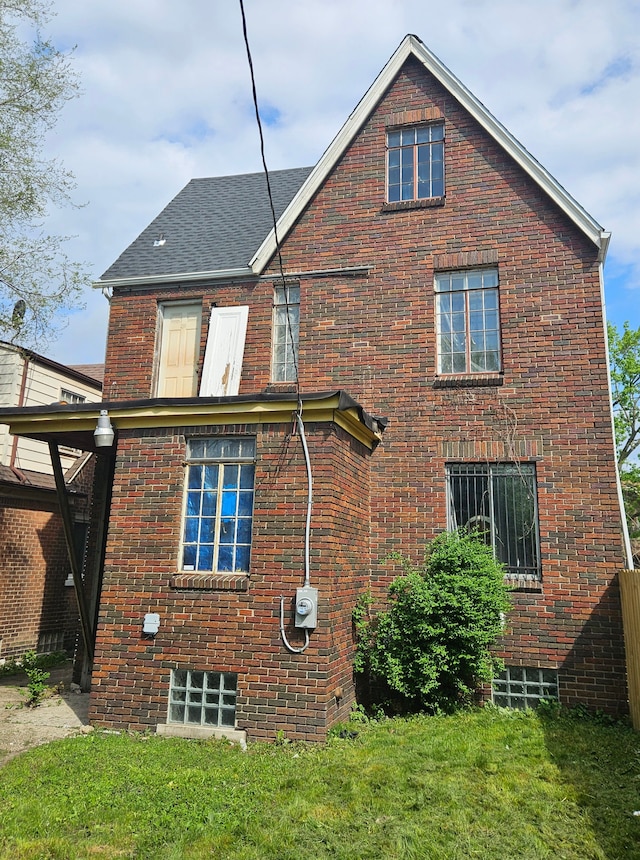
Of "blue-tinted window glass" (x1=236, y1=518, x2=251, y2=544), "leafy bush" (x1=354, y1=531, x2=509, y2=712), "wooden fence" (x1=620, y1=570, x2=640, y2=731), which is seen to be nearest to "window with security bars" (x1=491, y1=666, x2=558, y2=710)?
"leafy bush" (x1=354, y1=531, x2=509, y2=712)

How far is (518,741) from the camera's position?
7.38 metres

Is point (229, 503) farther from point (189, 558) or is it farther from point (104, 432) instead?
point (104, 432)

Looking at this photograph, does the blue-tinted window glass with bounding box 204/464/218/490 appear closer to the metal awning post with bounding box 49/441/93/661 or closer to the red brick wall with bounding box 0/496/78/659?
the metal awning post with bounding box 49/441/93/661

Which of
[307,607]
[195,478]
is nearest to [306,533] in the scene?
[307,607]

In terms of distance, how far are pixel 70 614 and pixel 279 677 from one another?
367 inches

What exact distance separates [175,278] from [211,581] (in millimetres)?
5997

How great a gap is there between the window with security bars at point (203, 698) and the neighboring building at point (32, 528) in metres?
7.06

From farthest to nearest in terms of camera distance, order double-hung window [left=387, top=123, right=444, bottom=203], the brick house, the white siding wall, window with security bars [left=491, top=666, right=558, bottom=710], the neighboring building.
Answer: the white siding wall → the neighboring building → double-hung window [left=387, top=123, right=444, bottom=203] → window with security bars [left=491, top=666, right=558, bottom=710] → the brick house

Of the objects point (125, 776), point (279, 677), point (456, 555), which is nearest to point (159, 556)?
point (279, 677)

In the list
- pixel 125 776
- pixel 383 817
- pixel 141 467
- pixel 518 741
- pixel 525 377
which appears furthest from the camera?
pixel 525 377

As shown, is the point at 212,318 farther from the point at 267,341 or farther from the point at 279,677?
the point at 279,677

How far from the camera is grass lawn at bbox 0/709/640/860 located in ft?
16.4

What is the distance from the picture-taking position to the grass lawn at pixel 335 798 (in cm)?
500

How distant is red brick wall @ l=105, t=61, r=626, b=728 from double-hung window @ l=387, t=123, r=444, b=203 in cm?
21
